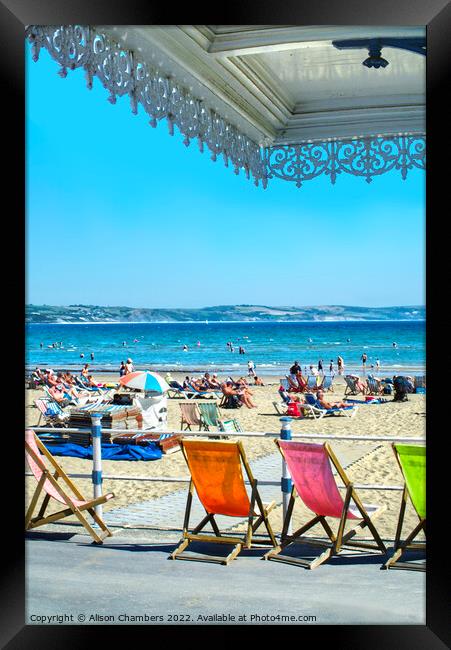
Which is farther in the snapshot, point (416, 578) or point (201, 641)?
point (416, 578)

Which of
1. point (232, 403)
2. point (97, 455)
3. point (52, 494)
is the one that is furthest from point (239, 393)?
point (52, 494)

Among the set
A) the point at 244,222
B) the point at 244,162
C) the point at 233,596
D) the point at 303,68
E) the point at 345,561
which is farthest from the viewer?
the point at 244,222

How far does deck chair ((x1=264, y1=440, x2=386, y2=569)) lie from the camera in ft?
11.6

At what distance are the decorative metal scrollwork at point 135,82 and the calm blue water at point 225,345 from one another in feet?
95.8

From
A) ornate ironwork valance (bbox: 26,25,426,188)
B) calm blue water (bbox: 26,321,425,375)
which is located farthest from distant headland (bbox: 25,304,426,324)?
ornate ironwork valance (bbox: 26,25,426,188)

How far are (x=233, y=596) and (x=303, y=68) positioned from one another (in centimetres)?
276

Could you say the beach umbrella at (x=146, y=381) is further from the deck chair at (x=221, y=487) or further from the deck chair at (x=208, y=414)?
the deck chair at (x=221, y=487)

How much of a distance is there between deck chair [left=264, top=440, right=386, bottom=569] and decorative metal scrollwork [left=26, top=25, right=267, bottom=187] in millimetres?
1679

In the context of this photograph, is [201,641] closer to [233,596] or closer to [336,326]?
[233,596]

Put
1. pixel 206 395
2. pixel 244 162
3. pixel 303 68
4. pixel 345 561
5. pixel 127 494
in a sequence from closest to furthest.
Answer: pixel 345 561
pixel 303 68
pixel 244 162
pixel 127 494
pixel 206 395

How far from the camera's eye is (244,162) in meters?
5.05

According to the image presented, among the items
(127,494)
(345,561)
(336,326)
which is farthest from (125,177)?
(345,561)

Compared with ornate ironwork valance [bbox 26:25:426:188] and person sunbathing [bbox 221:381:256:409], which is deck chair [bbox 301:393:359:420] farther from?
ornate ironwork valance [bbox 26:25:426:188]

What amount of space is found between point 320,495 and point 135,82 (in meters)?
2.10
